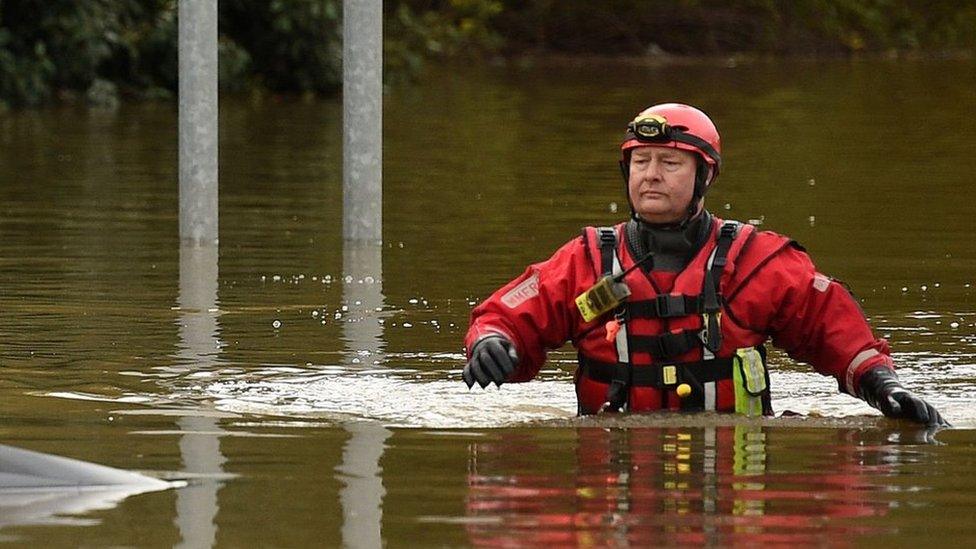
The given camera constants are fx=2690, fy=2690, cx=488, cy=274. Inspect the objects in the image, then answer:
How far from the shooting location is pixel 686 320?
7984 millimetres

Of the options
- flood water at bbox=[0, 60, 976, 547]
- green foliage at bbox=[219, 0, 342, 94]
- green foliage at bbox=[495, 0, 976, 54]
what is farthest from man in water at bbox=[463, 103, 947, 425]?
green foliage at bbox=[495, 0, 976, 54]

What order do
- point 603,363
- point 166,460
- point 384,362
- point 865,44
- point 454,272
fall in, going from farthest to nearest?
point 865,44 → point 454,272 → point 384,362 → point 603,363 → point 166,460

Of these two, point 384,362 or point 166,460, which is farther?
point 384,362

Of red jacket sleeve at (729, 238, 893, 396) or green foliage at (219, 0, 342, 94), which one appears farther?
green foliage at (219, 0, 342, 94)

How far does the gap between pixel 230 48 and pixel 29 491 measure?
25.9 metres

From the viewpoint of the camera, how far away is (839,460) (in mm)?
7465

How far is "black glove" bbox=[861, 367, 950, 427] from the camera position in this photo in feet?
26.1

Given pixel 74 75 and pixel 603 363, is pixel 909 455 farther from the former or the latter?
pixel 74 75

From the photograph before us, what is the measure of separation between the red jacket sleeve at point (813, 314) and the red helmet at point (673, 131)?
33cm

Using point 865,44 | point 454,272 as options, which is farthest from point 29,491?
point 865,44

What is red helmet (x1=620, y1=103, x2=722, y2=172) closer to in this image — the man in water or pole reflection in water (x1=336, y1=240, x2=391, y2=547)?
the man in water

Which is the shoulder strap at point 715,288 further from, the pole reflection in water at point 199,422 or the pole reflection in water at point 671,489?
the pole reflection in water at point 199,422

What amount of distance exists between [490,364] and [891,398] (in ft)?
4.02

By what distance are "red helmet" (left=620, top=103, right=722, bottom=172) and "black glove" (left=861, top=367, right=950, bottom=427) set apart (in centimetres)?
81
